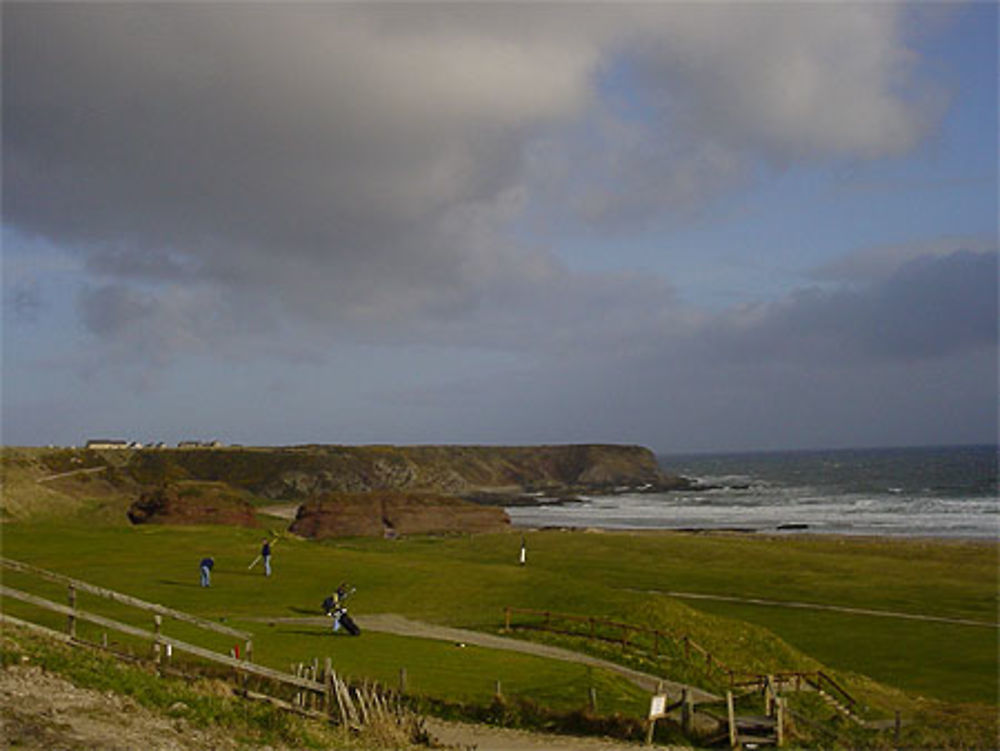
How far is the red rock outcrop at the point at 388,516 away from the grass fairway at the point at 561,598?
28.6 metres

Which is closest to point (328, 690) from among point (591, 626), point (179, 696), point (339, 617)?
point (179, 696)

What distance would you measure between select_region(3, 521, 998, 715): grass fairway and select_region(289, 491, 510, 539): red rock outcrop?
2861 cm

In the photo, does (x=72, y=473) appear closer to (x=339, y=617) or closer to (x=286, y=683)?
(x=339, y=617)

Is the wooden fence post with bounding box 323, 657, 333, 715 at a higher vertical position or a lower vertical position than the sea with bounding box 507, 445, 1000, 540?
higher

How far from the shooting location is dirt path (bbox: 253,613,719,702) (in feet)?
104

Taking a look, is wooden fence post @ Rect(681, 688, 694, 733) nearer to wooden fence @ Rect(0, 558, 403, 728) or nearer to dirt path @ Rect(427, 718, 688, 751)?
dirt path @ Rect(427, 718, 688, 751)

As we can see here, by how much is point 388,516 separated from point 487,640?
73931 mm

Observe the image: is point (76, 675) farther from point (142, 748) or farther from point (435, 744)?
point (435, 744)

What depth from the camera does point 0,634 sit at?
2169 centimetres

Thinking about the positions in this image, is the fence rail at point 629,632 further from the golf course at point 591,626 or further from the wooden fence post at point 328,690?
the wooden fence post at point 328,690

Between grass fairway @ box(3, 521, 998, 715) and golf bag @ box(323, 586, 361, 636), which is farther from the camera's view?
golf bag @ box(323, 586, 361, 636)

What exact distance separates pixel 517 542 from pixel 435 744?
69.7 m

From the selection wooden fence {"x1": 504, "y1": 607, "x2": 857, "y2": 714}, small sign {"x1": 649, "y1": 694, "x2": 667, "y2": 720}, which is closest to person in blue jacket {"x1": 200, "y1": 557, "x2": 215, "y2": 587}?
wooden fence {"x1": 504, "y1": 607, "x2": 857, "y2": 714}

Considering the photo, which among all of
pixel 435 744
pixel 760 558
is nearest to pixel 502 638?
pixel 435 744
